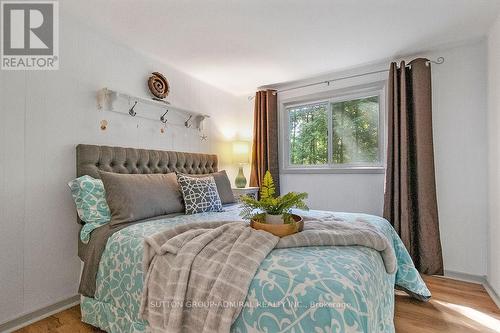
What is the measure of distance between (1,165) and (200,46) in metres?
1.82

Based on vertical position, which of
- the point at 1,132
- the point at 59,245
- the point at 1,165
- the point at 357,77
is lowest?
the point at 59,245

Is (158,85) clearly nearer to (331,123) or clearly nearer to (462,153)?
→ (331,123)

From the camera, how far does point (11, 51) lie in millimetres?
1809

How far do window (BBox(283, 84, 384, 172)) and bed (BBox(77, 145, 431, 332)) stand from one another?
149 centimetres

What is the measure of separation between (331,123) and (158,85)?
2194 millimetres

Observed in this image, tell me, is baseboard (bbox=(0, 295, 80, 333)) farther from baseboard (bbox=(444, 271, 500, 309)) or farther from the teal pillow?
baseboard (bbox=(444, 271, 500, 309))

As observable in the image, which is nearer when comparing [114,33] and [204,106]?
[114,33]

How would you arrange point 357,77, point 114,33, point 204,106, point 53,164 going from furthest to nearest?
point 204,106 → point 357,77 → point 114,33 → point 53,164

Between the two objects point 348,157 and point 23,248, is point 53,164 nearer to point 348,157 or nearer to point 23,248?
point 23,248

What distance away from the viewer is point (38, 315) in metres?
1.85

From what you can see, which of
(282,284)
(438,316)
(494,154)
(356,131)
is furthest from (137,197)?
(494,154)

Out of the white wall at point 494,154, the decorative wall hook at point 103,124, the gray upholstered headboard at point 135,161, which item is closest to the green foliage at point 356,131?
the white wall at point 494,154

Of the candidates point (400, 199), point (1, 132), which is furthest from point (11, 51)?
point (400, 199)

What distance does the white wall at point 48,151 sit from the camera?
5.71 feet
